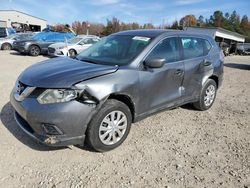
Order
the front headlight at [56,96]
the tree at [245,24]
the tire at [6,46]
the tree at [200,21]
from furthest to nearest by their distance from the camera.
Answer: the tree at [245,24]
the tree at [200,21]
the tire at [6,46]
the front headlight at [56,96]

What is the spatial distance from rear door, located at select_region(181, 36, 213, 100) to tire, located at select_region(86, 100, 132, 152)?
64.0 inches

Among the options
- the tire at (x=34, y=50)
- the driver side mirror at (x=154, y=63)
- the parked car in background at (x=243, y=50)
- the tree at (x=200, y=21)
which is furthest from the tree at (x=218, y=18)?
the driver side mirror at (x=154, y=63)

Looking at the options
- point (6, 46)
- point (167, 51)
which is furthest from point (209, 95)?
point (6, 46)

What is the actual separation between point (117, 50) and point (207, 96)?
244 cm

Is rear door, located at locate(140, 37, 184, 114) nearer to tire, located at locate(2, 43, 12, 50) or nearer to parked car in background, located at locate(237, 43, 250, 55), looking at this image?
tire, located at locate(2, 43, 12, 50)

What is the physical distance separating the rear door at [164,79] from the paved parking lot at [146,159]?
1.80 feet

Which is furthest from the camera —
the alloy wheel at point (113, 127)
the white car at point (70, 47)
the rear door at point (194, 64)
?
the white car at point (70, 47)

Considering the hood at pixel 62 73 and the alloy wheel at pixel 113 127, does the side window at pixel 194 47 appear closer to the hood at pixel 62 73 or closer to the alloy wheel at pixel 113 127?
the hood at pixel 62 73

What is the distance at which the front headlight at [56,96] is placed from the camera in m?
3.13

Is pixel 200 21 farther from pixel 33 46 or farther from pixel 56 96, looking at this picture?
pixel 56 96

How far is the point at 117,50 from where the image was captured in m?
4.27

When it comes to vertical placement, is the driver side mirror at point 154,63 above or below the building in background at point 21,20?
below

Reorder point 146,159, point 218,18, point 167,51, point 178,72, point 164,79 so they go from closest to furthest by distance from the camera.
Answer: point 146,159 → point 164,79 → point 167,51 → point 178,72 → point 218,18

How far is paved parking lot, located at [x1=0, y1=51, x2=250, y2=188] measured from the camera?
3006 mm
